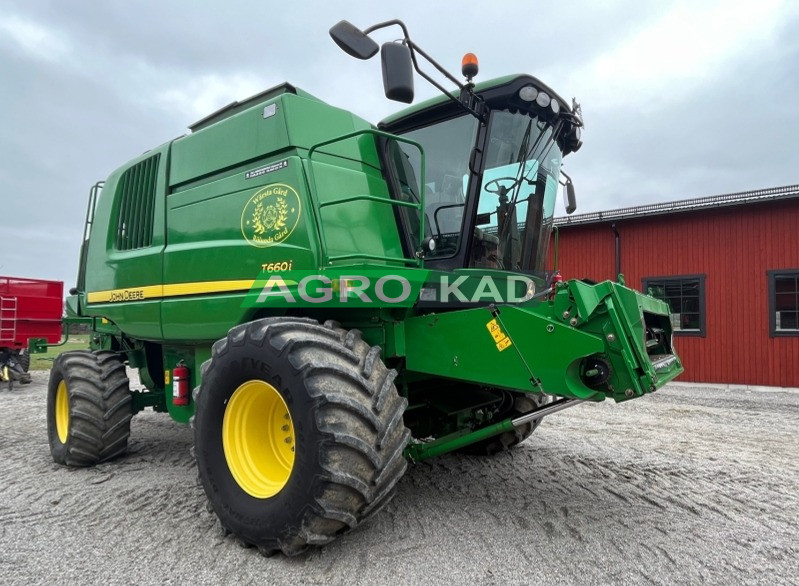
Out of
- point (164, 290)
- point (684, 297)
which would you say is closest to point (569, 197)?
point (164, 290)

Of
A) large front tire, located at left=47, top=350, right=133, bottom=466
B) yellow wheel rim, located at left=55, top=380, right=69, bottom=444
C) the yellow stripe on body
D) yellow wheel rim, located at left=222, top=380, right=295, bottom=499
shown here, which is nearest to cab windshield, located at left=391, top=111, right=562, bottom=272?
the yellow stripe on body

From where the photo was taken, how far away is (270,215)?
361 centimetres

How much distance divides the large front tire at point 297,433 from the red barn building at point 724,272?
30.0 feet

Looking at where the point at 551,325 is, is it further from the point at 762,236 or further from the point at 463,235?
the point at 762,236

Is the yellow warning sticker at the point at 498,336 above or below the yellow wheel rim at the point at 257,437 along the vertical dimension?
above

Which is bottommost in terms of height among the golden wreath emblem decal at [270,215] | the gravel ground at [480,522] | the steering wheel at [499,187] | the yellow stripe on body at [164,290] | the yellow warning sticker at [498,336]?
the gravel ground at [480,522]

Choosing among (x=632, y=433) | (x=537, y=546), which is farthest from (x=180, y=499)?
(x=632, y=433)

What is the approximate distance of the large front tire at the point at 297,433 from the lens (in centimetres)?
268

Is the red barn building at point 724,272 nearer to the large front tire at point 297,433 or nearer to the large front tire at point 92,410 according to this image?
the large front tire at point 92,410

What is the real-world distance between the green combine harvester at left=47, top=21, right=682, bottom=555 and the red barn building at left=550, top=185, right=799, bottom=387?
7973 mm

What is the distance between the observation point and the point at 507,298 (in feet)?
12.5

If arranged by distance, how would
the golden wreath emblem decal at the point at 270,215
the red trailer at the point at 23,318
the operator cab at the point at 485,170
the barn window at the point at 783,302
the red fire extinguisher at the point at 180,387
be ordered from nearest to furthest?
the golden wreath emblem decal at the point at 270,215 < the operator cab at the point at 485,170 < the red fire extinguisher at the point at 180,387 < the barn window at the point at 783,302 < the red trailer at the point at 23,318

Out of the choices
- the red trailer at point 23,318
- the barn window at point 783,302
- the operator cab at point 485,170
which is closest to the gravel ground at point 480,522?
the operator cab at point 485,170

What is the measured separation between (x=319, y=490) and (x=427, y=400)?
149 cm
